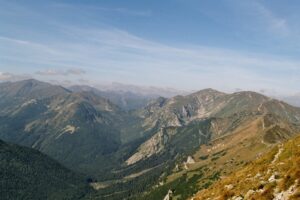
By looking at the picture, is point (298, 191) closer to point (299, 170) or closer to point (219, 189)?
point (299, 170)

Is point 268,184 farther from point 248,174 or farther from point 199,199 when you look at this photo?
point 199,199

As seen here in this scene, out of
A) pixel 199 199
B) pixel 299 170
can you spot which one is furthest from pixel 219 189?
pixel 299 170

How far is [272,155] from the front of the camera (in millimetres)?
60031

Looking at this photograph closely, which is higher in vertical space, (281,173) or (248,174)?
(281,173)

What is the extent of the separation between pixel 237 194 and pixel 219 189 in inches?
457

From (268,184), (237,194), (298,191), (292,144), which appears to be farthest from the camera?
(292,144)

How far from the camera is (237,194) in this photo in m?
46.5

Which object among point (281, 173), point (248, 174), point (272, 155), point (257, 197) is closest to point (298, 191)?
point (257, 197)

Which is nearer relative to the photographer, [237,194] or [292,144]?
[237,194]

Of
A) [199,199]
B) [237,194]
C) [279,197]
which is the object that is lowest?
[199,199]

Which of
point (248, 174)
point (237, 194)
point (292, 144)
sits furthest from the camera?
point (292, 144)

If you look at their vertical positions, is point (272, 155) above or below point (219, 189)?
above

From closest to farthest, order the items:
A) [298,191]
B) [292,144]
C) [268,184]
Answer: [298,191], [268,184], [292,144]

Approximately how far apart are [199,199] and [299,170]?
72.2ft
